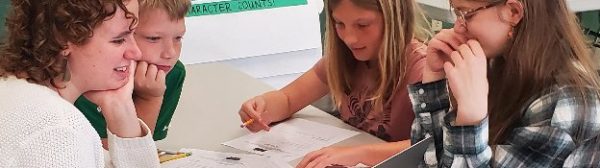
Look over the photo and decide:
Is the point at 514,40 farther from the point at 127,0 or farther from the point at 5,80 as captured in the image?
the point at 5,80

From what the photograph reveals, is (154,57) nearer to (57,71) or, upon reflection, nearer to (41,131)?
(57,71)

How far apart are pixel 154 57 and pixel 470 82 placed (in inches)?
28.3

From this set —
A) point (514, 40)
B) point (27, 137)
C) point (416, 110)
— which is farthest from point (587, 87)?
point (27, 137)

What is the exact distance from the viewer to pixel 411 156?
4.50ft

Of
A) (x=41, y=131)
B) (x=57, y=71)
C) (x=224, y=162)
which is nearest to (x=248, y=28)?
(x=224, y=162)

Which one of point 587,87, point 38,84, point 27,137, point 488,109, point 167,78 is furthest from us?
point 167,78

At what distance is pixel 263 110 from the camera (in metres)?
1.93

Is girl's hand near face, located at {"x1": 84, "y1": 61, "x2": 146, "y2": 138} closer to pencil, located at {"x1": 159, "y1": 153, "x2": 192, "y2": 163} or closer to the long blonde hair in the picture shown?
pencil, located at {"x1": 159, "y1": 153, "x2": 192, "y2": 163}

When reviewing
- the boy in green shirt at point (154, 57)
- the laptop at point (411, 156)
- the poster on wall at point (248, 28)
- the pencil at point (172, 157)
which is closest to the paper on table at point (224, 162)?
the pencil at point (172, 157)

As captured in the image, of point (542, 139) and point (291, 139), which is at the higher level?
point (542, 139)

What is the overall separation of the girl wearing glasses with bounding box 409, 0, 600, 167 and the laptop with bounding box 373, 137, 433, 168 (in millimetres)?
27

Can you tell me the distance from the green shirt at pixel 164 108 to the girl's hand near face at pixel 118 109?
269mm

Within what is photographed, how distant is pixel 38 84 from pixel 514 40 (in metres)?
0.81

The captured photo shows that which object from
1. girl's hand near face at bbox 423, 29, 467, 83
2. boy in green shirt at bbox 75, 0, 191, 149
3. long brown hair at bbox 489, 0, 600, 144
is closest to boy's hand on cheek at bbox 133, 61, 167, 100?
boy in green shirt at bbox 75, 0, 191, 149
